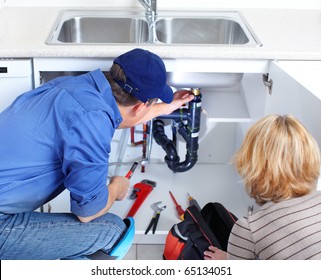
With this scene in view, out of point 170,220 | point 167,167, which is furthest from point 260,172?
point 167,167

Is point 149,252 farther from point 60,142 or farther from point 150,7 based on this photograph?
point 150,7

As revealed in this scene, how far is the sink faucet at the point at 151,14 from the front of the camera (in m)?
2.13

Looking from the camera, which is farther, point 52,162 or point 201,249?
point 201,249

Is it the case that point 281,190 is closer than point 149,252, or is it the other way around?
point 281,190

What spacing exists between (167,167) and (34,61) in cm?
103

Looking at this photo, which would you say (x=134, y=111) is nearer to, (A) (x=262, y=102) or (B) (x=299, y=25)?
(A) (x=262, y=102)

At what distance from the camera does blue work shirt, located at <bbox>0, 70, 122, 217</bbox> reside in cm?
127

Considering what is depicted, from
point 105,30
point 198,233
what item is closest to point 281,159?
point 198,233

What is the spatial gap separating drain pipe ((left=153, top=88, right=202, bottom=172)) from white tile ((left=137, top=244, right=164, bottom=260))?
44 cm

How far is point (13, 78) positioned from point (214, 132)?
3.90 ft

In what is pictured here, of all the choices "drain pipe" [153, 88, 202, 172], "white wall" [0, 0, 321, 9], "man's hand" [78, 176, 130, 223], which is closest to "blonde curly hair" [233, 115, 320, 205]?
"man's hand" [78, 176, 130, 223]

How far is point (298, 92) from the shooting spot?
1470mm

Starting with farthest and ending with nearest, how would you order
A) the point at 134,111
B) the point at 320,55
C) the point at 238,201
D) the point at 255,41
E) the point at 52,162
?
Answer: 1. the point at 238,201
2. the point at 255,41
3. the point at 320,55
4. the point at 134,111
5. the point at 52,162

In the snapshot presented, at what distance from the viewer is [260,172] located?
48.6 inches
